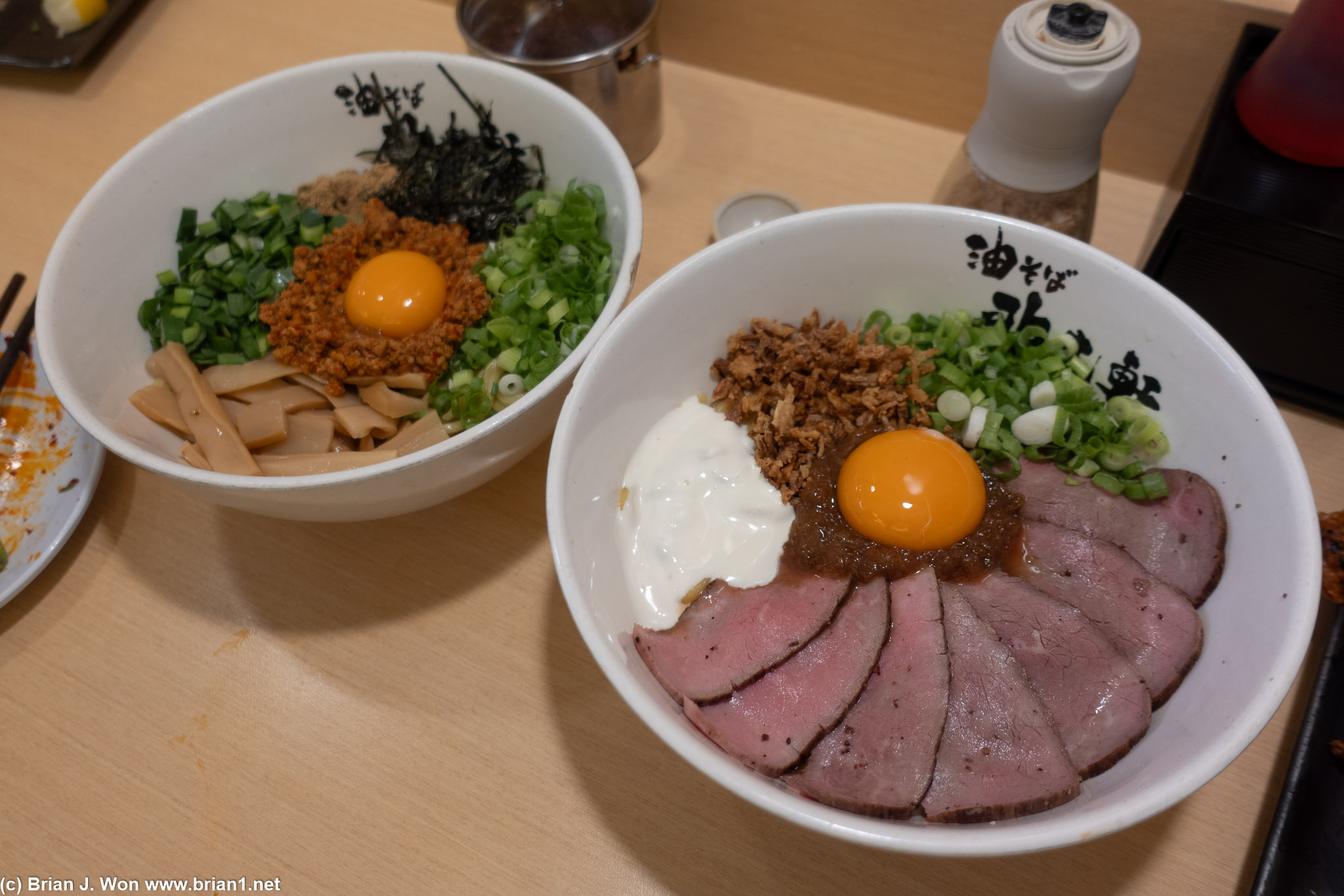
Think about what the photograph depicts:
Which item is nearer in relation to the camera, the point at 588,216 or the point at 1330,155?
the point at 1330,155

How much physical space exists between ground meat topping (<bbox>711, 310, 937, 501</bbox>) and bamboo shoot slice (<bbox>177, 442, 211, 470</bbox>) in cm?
99

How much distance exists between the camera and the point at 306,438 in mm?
1602

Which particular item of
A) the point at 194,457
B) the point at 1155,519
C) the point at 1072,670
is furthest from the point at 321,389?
the point at 1155,519

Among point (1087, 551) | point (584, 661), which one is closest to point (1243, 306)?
point (1087, 551)

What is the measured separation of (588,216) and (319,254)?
0.65 meters

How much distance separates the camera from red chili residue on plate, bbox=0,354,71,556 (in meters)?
1.64

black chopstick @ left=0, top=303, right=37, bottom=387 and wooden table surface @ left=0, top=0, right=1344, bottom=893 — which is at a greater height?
black chopstick @ left=0, top=303, right=37, bottom=387

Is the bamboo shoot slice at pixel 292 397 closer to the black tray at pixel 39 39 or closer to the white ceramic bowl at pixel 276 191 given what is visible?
the white ceramic bowl at pixel 276 191

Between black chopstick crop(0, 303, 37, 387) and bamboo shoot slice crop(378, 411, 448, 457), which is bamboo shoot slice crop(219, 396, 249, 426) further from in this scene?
black chopstick crop(0, 303, 37, 387)

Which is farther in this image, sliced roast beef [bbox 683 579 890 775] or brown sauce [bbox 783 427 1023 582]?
brown sauce [bbox 783 427 1023 582]

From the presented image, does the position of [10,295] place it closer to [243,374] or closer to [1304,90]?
[243,374]

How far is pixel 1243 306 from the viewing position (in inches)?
61.8

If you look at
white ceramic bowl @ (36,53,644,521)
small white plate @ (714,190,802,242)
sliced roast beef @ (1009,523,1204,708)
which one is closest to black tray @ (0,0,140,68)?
white ceramic bowl @ (36,53,644,521)

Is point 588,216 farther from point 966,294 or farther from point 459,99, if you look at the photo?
point 966,294
